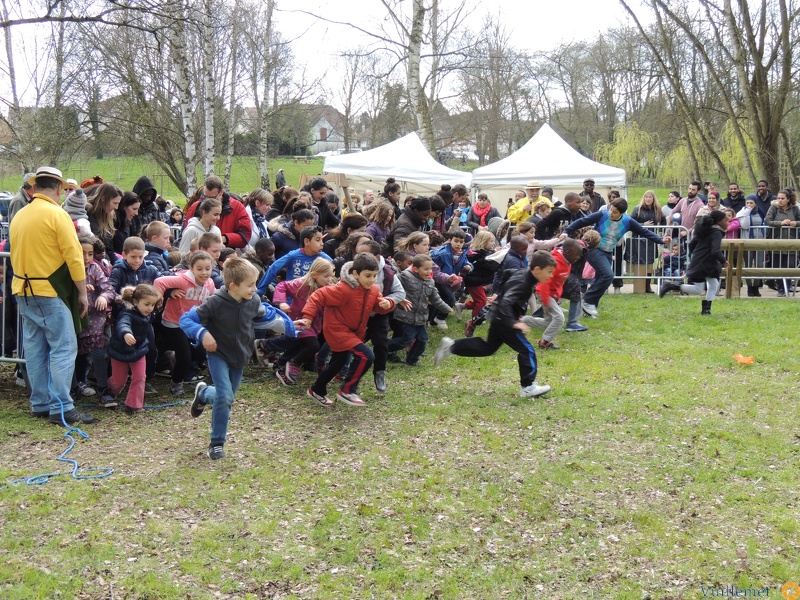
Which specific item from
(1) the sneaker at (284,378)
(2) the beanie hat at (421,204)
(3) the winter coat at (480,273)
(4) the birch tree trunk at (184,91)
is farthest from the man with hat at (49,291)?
(4) the birch tree trunk at (184,91)

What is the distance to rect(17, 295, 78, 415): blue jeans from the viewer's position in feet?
22.9

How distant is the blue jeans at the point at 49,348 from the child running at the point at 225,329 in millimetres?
1524

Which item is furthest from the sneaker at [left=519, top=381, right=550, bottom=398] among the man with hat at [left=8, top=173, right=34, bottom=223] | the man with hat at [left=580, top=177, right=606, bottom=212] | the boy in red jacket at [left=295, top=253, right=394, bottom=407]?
the man with hat at [left=580, top=177, right=606, bottom=212]

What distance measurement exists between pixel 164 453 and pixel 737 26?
59.6 ft

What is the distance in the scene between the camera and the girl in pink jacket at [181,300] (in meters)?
7.94

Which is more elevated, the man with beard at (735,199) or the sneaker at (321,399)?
the man with beard at (735,199)

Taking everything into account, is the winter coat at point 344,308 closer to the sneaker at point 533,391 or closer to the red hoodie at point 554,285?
the sneaker at point 533,391

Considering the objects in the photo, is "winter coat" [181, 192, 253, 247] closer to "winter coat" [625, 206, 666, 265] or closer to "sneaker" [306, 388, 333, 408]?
"sneaker" [306, 388, 333, 408]

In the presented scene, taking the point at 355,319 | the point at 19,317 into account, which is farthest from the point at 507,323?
the point at 19,317

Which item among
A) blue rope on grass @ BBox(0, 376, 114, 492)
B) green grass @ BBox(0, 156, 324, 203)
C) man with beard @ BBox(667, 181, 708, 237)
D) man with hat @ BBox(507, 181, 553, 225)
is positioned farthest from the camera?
green grass @ BBox(0, 156, 324, 203)

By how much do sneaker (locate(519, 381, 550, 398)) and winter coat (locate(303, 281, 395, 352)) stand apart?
1.71m

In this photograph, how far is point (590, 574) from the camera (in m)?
4.72

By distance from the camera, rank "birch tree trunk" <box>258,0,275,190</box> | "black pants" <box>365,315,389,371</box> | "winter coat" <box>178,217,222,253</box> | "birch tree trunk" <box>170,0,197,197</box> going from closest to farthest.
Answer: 1. "black pants" <box>365,315,389,371</box>
2. "winter coat" <box>178,217,222,253</box>
3. "birch tree trunk" <box>170,0,197,197</box>
4. "birch tree trunk" <box>258,0,275,190</box>

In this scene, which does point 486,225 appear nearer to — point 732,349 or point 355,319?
point 732,349
